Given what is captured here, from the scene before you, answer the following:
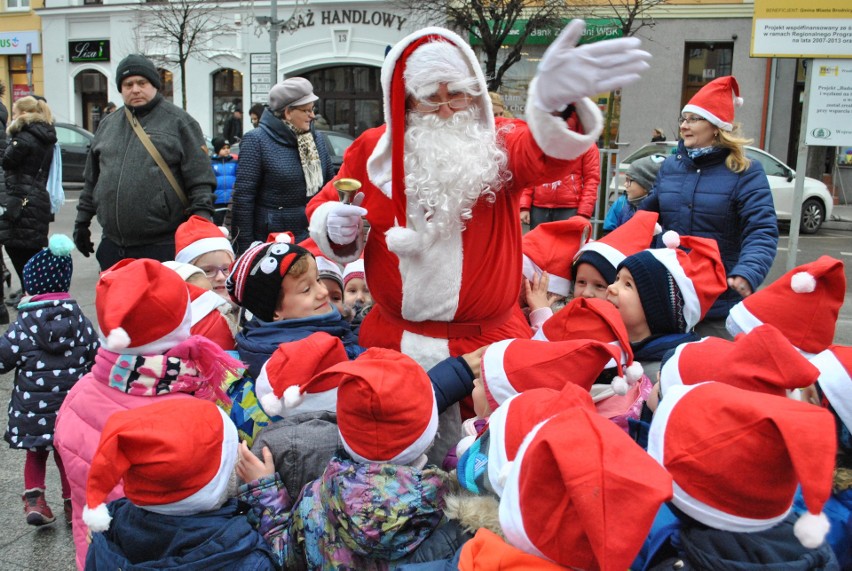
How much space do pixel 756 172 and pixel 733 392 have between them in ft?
8.25

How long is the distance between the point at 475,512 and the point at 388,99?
136 cm

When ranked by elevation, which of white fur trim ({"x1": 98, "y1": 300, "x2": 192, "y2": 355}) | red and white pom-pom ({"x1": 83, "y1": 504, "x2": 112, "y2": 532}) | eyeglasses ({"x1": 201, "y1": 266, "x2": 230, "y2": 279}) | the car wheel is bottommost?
the car wheel

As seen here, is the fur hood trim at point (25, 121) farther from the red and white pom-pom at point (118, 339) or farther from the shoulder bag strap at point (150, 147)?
the red and white pom-pom at point (118, 339)

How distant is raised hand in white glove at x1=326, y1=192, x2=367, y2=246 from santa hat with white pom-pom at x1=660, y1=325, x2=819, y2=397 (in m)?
1.12

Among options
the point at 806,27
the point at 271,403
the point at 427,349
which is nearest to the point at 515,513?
the point at 271,403

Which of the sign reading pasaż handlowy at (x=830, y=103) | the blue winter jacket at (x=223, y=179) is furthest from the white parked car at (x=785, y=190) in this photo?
the blue winter jacket at (x=223, y=179)

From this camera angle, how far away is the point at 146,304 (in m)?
2.43

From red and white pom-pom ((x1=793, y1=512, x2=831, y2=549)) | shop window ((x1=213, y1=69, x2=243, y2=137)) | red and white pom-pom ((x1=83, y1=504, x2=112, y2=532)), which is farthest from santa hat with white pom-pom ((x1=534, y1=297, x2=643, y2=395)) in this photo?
shop window ((x1=213, y1=69, x2=243, y2=137))

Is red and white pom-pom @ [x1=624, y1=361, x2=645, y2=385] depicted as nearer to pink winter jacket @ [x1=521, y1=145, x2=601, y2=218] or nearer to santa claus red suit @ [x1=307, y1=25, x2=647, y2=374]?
santa claus red suit @ [x1=307, y1=25, x2=647, y2=374]

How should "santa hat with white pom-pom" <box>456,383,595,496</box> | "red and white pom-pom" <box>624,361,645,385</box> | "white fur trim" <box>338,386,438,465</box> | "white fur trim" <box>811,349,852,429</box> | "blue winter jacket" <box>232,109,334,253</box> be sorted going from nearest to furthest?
"santa hat with white pom-pom" <box>456,383,595,496</box>
"white fur trim" <box>338,386,438,465</box>
"white fur trim" <box>811,349,852,429</box>
"red and white pom-pom" <box>624,361,645,385</box>
"blue winter jacket" <box>232,109,334,253</box>

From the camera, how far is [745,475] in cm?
159

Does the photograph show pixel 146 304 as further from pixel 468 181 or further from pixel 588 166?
pixel 588 166

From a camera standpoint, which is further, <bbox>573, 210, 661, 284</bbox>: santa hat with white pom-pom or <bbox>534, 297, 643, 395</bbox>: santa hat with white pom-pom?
<bbox>573, 210, 661, 284</bbox>: santa hat with white pom-pom

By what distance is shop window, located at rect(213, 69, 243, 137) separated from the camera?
24.8 metres
